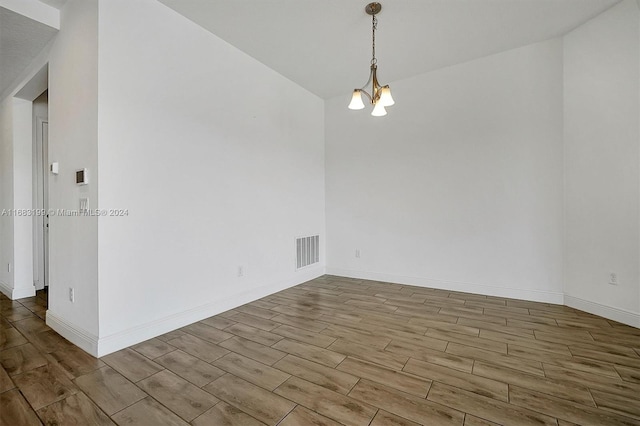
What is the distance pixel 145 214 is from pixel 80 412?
1.41 meters

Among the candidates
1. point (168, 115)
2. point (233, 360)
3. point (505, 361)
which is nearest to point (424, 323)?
point (505, 361)

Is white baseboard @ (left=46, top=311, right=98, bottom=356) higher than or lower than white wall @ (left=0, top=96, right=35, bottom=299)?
lower

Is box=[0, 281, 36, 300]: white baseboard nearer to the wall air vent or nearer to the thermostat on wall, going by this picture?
the thermostat on wall

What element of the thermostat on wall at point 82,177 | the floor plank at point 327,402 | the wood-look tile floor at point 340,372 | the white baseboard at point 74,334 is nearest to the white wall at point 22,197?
the wood-look tile floor at point 340,372

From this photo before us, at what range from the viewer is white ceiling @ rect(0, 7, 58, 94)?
2381 mm

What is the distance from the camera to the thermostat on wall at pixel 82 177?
7.32 ft

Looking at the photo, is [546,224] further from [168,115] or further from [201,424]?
[168,115]

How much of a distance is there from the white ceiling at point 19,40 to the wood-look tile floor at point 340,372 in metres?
2.68

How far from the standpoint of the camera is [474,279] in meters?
3.66

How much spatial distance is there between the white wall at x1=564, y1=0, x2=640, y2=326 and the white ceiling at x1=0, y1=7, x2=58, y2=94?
5.19 meters

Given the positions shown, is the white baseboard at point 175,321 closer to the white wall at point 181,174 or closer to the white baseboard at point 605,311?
the white wall at point 181,174

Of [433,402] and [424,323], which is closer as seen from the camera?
[433,402]

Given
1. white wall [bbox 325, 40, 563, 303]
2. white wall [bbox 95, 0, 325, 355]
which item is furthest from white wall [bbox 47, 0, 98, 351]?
white wall [bbox 325, 40, 563, 303]

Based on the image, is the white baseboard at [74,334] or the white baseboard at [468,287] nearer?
the white baseboard at [74,334]
